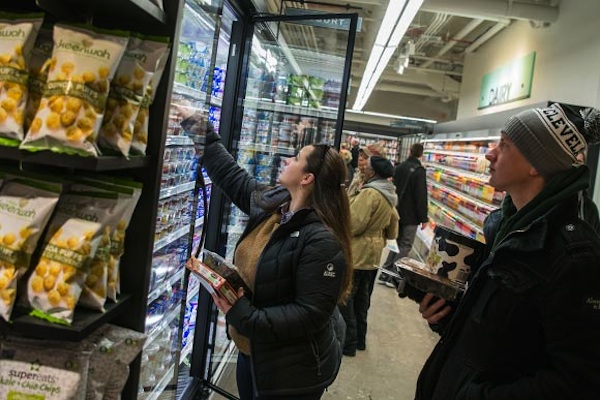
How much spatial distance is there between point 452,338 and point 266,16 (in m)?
2.16

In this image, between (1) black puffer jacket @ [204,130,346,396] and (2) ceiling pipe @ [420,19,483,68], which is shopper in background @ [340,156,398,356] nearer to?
(1) black puffer jacket @ [204,130,346,396]

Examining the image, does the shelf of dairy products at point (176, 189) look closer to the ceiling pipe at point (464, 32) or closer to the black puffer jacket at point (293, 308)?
the black puffer jacket at point (293, 308)

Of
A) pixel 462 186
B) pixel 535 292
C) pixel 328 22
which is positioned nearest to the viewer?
pixel 535 292

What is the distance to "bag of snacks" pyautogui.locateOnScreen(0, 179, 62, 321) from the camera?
3.61 feet

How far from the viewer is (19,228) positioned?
111cm

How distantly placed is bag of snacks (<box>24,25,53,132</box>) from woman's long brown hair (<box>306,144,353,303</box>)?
46.7 inches

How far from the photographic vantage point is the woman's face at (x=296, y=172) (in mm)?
2164

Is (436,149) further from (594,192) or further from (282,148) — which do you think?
(282,148)

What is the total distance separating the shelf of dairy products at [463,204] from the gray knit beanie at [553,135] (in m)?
4.21

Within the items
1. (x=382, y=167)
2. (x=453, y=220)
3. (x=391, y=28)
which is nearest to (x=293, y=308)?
(x=382, y=167)

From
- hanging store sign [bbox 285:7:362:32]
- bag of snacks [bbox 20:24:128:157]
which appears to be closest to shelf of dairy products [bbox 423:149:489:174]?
hanging store sign [bbox 285:7:362:32]

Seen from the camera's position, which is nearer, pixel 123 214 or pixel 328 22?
pixel 123 214

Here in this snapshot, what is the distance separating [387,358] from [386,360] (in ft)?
0.16

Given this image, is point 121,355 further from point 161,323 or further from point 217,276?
point 161,323
